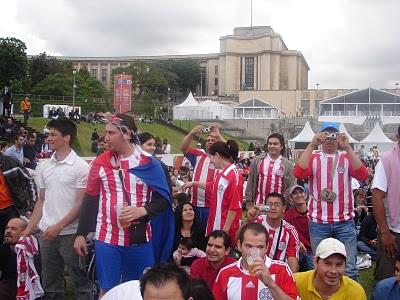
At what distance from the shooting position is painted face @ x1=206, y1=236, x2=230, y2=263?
16.0 ft

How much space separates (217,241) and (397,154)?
1.77m

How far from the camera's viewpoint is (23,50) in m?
53.4

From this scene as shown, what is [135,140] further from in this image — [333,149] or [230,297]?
[333,149]

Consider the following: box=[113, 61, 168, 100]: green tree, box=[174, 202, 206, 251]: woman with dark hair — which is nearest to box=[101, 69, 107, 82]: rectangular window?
box=[113, 61, 168, 100]: green tree

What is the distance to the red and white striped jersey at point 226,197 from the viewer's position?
5.46m

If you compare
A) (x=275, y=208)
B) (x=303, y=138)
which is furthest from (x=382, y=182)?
(x=303, y=138)

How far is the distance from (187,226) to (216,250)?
119 centimetres

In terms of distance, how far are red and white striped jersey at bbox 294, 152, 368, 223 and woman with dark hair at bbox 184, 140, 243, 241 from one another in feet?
2.32

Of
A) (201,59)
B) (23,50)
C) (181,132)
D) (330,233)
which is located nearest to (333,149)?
(330,233)

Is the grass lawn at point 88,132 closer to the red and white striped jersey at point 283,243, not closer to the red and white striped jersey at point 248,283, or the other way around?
the red and white striped jersey at point 283,243

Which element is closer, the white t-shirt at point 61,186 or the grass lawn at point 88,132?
the white t-shirt at point 61,186

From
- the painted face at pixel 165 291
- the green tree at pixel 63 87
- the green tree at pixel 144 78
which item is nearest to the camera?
the painted face at pixel 165 291

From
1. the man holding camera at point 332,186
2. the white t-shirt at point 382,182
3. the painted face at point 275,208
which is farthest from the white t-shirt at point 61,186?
the white t-shirt at point 382,182

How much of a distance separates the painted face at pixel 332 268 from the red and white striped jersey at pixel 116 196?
1.40m
